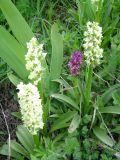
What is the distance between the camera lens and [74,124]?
263 centimetres

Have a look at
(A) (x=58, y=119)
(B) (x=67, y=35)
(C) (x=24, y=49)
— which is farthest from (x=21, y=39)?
(A) (x=58, y=119)

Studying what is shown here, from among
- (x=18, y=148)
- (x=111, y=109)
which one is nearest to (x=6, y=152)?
(x=18, y=148)

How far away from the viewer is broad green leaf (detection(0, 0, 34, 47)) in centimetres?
299

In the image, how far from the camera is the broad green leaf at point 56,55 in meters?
3.00

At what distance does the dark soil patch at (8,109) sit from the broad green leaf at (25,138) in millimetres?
207

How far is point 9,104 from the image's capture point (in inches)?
122

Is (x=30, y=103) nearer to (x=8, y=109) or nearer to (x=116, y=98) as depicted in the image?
(x=116, y=98)

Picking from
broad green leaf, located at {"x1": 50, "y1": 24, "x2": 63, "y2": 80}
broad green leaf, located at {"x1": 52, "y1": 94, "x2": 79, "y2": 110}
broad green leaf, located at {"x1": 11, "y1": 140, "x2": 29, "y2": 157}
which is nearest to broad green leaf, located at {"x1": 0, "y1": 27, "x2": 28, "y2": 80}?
broad green leaf, located at {"x1": 50, "y1": 24, "x2": 63, "y2": 80}

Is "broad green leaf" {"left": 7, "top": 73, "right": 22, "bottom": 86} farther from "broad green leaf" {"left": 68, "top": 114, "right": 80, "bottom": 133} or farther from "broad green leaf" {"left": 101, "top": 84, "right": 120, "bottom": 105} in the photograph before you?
"broad green leaf" {"left": 101, "top": 84, "right": 120, "bottom": 105}

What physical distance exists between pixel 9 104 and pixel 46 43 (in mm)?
615

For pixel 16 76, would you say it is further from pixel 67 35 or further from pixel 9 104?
pixel 67 35

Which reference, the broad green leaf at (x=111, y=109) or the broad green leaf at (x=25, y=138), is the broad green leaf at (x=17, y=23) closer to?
the broad green leaf at (x=25, y=138)

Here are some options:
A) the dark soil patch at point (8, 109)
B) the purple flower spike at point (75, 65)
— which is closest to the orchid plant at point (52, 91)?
the purple flower spike at point (75, 65)

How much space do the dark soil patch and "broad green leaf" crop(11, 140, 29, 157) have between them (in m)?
0.17
